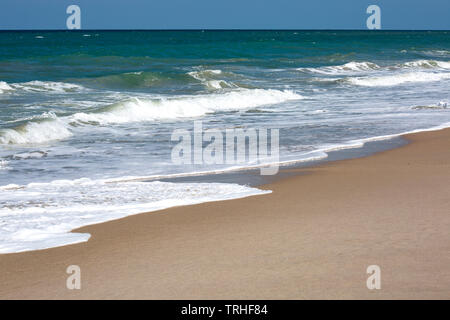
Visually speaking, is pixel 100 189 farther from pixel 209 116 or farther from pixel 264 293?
pixel 209 116

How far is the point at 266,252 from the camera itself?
5102 mm

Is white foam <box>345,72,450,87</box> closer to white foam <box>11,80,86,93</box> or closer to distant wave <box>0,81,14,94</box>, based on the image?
white foam <box>11,80,86,93</box>

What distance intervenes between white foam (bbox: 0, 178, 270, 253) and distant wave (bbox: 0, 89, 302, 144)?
531cm

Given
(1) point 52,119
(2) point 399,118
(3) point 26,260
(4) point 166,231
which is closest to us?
(3) point 26,260

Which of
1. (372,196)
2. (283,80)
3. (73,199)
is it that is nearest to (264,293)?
(372,196)

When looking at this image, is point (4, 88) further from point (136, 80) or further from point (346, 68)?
point (346, 68)

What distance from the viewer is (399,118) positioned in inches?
643

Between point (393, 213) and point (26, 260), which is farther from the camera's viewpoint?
point (393, 213)

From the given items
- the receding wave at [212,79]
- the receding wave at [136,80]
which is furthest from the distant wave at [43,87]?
the receding wave at [212,79]

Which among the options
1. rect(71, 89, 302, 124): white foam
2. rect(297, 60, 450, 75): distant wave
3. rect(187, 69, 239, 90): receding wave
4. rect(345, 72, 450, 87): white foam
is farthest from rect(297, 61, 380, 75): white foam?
rect(71, 89, 302, 124): white foam

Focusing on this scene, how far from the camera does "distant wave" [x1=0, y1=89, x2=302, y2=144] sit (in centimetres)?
1371

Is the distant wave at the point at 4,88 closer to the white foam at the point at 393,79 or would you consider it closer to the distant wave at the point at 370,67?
the white foam at the point at 393,79

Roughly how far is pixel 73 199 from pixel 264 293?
381 cm

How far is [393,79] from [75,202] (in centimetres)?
2817
